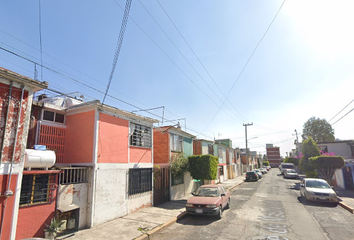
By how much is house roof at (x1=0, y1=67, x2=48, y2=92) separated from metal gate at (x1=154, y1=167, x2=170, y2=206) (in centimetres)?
851

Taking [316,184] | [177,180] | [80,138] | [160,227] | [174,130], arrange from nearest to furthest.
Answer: [160,227] → [80,138] → [316,184] → [177,180] → [174,130]

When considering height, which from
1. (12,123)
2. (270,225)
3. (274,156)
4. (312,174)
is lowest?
(270,225)

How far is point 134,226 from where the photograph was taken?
8.31m

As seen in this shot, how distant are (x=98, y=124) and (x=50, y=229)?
444cm

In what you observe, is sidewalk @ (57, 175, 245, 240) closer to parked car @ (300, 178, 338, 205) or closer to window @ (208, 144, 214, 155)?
parked car @ (300, 178, 338, 205)

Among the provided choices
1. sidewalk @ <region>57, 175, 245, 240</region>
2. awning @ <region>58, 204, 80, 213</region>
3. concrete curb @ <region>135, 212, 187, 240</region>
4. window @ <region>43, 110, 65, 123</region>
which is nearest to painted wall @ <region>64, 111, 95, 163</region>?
window @ <region>43, 110, 65, 123</region>

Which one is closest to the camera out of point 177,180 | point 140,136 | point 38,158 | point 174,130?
point 38,158

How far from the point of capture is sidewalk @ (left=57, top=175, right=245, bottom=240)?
7.20 meters

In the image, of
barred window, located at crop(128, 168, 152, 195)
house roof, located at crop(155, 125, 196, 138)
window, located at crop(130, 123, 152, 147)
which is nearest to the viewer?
barred window, located at crop(128, 168, 152, 195)

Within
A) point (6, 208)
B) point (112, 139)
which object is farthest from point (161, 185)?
point (6, 208)

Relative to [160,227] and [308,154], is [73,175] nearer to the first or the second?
[160,227]

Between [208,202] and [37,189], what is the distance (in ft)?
23.5

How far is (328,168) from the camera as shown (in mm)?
18844

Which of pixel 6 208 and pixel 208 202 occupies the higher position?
pixel 6 208
